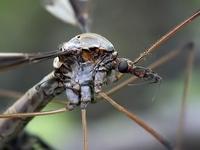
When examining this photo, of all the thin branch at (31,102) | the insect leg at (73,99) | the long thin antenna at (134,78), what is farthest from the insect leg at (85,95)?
the long thin antenna at (134,78)

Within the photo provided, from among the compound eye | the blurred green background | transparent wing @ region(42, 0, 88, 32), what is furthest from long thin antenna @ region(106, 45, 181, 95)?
the blurred green background

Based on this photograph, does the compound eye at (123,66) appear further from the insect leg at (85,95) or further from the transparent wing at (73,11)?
the transparent wing at (73,11)

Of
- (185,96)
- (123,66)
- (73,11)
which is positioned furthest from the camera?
(73,11)

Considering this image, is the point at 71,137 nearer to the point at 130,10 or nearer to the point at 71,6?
the point at 71,6

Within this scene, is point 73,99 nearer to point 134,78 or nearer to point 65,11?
point 134,78

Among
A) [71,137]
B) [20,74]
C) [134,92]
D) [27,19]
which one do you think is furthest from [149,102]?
[27,19]

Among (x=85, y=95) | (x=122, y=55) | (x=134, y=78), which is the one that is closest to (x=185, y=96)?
(x=134, y=78)

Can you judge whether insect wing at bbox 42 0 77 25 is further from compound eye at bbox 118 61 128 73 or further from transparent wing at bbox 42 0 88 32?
compound eye at bbox 118 61 128 73

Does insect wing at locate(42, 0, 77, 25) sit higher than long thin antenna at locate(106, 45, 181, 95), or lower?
higher
